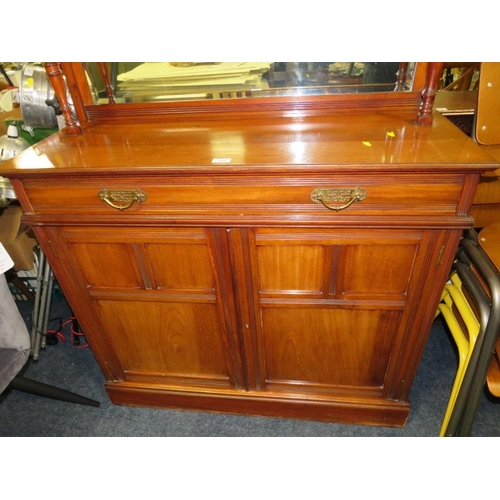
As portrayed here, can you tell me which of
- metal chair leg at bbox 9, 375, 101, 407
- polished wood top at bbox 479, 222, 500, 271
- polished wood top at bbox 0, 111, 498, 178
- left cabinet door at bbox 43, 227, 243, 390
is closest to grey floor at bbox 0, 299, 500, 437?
metal chair leg at bbox 9, 375, 101, 407

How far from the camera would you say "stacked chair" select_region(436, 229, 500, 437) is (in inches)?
Result: 40.1

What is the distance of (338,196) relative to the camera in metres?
0.92

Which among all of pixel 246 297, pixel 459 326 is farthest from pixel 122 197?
pixel 459 326

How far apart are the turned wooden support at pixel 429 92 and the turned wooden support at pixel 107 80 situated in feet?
3.27

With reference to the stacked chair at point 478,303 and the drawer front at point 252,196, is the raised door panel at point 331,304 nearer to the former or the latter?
the drawer front at point 252,196

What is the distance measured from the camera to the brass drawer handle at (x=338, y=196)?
0.91 m

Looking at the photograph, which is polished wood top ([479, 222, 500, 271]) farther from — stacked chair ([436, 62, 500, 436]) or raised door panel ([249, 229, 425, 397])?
raised door panel ([249, 229, 425, 397])

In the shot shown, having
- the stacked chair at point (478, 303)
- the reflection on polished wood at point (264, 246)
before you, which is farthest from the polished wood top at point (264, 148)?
the stacked chair at point (478, 303)

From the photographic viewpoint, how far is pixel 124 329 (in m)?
1.31

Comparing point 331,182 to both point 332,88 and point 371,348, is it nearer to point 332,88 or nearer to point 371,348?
point 332,88

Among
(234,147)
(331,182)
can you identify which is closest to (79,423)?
(234,147)

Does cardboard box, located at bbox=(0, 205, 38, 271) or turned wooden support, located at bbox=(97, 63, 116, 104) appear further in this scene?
cardboard box, located at bbox=(0, 205, 38, 271)

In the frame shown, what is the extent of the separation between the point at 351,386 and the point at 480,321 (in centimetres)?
50

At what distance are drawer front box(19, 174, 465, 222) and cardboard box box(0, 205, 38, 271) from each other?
0.83m
